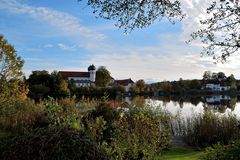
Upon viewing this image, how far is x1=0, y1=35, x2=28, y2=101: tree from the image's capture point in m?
20.1

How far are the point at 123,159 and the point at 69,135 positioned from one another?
5.90 metres

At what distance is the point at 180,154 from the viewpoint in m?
11.9

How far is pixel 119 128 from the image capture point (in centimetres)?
1100

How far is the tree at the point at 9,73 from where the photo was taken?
66.0 ft

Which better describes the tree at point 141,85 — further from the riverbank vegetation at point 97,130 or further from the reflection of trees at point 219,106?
the riverbank vegetation at point 97,130

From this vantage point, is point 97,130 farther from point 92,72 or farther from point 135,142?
point 92,72

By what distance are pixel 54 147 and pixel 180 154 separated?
28.2 ft

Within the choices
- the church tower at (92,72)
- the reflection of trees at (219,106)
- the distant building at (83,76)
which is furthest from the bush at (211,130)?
the church tower at (92,72)

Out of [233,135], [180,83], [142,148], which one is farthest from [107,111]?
[180,83]

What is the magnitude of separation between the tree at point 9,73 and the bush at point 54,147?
16.5 meters

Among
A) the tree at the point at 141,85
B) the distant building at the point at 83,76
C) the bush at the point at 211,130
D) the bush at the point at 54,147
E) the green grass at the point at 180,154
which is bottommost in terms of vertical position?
the green grass at the point at 180,154

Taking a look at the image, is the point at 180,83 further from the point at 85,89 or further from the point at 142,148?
the point at 142,148

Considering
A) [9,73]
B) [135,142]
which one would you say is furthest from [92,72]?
[135,142]

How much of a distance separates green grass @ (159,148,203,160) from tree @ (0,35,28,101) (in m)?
10.3
